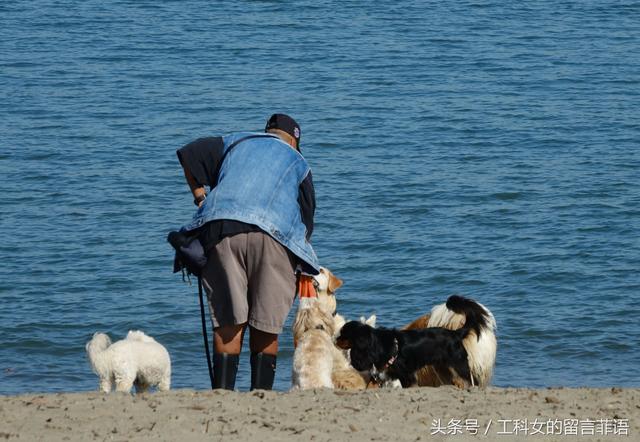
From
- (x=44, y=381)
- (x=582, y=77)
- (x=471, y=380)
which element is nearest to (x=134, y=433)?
(x=471, y=380)

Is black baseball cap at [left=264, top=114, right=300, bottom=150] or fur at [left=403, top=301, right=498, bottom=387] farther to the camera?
fur at [left=403, top=301, right=498, bottom=387]

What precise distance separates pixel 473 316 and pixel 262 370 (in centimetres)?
161

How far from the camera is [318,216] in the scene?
13.8 m

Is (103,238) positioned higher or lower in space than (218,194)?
lower

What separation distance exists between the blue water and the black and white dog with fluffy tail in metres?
2.07

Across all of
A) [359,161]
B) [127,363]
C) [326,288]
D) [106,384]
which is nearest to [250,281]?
[326,288]

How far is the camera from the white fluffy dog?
7.40 m

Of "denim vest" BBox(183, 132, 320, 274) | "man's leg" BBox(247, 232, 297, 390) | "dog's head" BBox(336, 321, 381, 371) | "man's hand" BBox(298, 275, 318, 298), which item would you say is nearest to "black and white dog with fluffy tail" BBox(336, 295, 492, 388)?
"dog's head" BBox(336, 321, 381, 371)

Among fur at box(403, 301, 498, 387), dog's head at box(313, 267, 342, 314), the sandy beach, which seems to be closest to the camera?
the sandy beach

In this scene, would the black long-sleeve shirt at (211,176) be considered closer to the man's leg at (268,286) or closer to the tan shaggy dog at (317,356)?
the man's leg at (268,286)

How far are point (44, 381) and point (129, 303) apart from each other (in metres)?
1.94

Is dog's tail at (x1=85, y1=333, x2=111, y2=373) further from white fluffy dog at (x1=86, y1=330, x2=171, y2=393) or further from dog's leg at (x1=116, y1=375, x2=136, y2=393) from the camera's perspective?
dog's leg at (x1=116, y1=375, x2=136, y2=393)

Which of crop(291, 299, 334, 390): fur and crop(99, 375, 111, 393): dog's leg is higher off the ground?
crop(291, 299, 334, 390): fur

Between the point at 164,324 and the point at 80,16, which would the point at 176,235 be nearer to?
the point at 164,324
